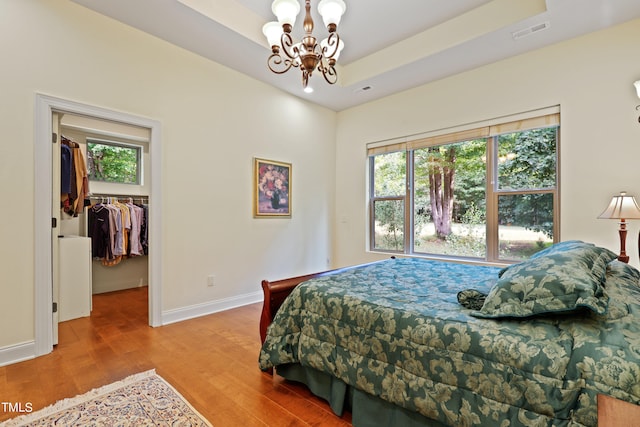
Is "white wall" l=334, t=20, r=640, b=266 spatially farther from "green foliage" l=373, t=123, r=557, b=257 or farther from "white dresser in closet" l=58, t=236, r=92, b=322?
"white dresser in closet" l=58, t=236, r=92, b=322

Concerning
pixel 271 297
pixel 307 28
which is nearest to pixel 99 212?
pixel 271 297

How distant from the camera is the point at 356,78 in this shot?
4.01 metres

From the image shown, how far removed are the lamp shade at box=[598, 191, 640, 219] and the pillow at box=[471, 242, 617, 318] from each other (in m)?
1.43

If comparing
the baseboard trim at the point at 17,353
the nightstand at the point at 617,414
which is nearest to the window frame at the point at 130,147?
the baseboard trim at the point at 17,353

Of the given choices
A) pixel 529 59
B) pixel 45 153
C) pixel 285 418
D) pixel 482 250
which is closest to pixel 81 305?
pixel 45 153

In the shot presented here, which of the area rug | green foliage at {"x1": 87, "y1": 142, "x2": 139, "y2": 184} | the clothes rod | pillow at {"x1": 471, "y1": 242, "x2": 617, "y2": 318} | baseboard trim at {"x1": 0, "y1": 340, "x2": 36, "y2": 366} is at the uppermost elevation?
green foliage at {"x1": 87, "y1": 142, "x2": 139, "y2": 184}

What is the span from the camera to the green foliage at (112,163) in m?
4.55

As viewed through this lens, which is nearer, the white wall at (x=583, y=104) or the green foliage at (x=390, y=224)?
the white wall at (x=583, y=104)

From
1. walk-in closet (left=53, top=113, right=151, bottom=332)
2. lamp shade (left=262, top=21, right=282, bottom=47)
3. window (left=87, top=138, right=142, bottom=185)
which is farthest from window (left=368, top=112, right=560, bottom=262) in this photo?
window (left=87, top=138, right=142, bottom=185)

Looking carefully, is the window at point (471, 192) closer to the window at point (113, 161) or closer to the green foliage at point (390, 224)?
the green foliage at point (390, 224)

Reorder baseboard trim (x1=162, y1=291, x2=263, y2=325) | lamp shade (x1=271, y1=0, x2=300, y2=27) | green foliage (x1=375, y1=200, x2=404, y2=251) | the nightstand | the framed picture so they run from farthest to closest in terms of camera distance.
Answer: green foliage (x1=375, y1=200, x2=404, y2=251)
the framed picture
baseboard trim (x1=162, y1=291, x2=263, y2=325)
lamp shade (x1=271, y1=0, x2=300, y2=27)
the nightstand

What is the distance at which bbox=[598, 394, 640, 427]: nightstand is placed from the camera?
788 millimetres

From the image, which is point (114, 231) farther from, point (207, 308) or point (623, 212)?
point (623, 212)

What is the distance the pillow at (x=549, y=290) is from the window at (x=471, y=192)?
2155mm
